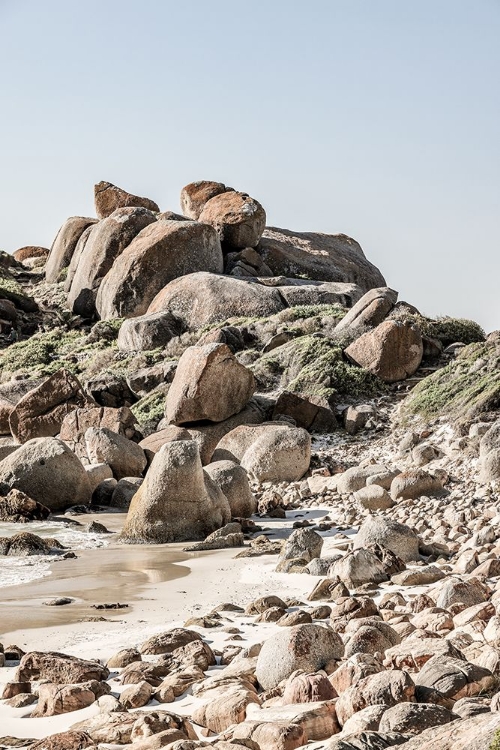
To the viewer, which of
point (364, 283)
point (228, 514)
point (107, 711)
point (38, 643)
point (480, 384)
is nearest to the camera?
point (107, 711)

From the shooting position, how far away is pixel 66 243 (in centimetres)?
3778

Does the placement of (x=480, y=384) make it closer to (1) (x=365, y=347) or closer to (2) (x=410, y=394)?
(2) (x=410, y=394)

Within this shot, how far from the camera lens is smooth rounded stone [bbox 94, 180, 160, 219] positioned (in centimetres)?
3734

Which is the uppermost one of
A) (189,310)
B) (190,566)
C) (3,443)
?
(189,310)

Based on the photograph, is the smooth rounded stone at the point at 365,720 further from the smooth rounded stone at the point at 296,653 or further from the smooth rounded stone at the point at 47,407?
the smooth rounded stone at the point at 47,407

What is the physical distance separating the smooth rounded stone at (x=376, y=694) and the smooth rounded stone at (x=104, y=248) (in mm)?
29325

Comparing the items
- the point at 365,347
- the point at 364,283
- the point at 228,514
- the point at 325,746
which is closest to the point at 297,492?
the point at 228,514

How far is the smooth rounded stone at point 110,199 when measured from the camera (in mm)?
37344

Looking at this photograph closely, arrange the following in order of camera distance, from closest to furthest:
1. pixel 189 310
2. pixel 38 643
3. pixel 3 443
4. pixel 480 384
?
pixel 38 643, pixel 480 384, pixel 3 443, pixel 189 310

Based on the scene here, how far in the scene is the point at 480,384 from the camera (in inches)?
593

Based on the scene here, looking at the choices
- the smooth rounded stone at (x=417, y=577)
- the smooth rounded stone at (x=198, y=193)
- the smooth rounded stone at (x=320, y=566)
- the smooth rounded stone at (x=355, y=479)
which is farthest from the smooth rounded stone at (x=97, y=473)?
the smooth rounded stone at (x=198, y=193)

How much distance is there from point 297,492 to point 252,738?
1005cm

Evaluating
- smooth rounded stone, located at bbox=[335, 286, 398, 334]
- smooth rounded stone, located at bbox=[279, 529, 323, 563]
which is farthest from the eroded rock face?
smooth rounded stone, located at bbox=[279, 529, 323, 563]

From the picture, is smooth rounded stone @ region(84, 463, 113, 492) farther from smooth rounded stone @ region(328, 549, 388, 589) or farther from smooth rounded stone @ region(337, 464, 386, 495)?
smooth rounded stone @ region(328, 549, 388, 589)
